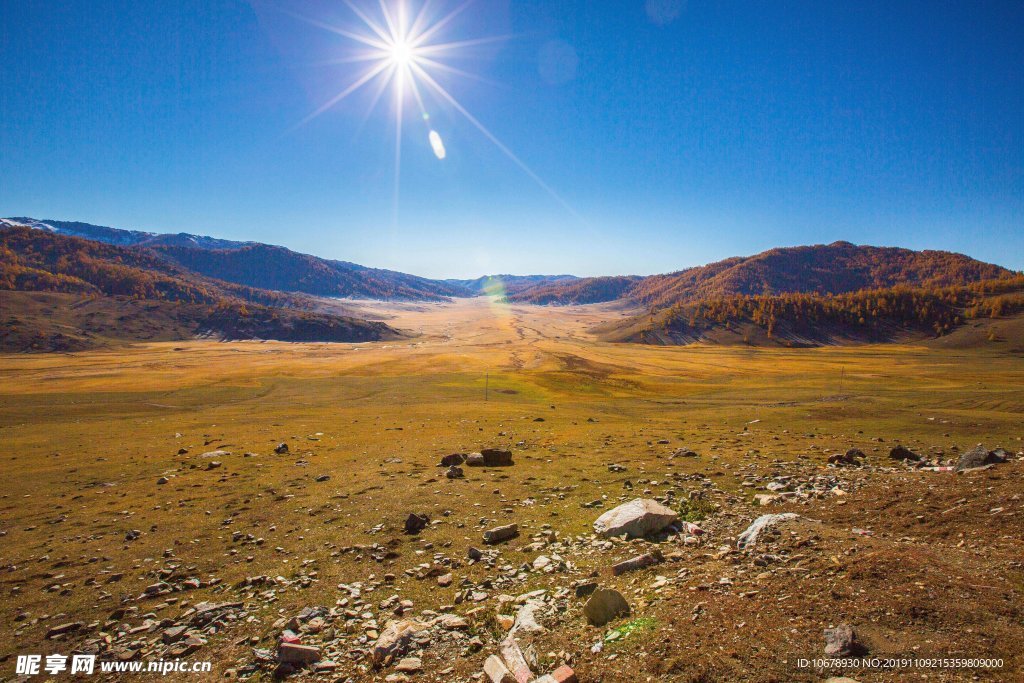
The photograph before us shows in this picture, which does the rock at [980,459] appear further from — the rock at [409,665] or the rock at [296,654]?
the rock at [296,654]

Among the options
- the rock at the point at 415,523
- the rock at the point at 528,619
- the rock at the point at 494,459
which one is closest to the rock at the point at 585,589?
the rock at the point at 528,619

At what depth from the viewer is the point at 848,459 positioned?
22812 millimetres

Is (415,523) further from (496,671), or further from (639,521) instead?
(496,671)

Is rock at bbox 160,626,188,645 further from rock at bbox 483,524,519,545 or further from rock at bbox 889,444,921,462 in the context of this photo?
rock at bbox 889,444,921,462


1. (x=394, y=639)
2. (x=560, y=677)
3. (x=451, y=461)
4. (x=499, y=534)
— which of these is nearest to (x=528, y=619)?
(x=560, y=677)

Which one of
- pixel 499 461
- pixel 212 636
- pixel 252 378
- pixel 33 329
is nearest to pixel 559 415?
pixel 499 461

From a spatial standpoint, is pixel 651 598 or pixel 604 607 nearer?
pixel 604 607

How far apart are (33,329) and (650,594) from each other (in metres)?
257

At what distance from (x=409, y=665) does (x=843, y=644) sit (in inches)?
328

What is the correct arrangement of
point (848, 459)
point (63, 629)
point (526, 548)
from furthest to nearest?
point (848, 459), point (526, 548), point (63, 629)

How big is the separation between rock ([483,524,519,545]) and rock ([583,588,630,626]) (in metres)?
6.34

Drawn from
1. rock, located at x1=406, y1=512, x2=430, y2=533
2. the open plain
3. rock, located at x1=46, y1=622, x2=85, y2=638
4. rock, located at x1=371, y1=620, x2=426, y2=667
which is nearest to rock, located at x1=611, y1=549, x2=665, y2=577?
the open plain

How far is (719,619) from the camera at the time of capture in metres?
8.48

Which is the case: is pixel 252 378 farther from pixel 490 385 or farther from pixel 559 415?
pixel 559 415
